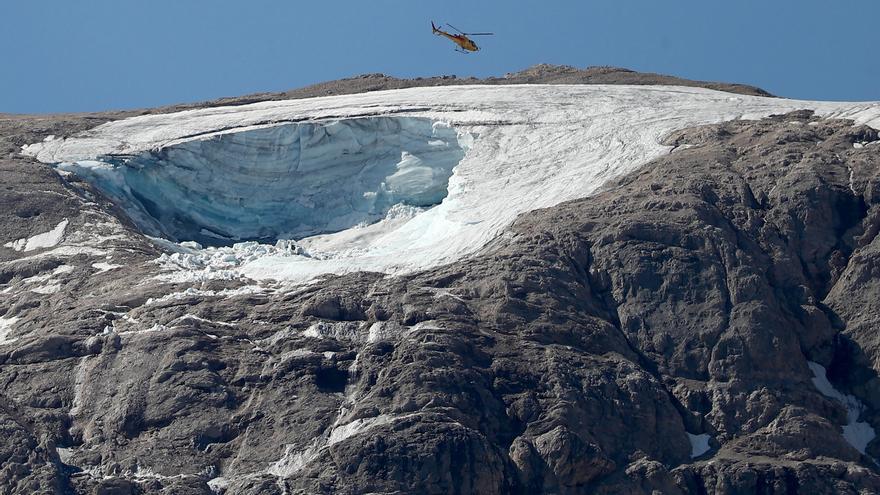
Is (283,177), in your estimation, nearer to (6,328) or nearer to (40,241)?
(40,241)

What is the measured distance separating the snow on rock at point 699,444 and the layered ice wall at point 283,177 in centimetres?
1528

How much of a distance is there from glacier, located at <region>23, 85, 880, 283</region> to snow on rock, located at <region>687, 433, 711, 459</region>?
10.5 m

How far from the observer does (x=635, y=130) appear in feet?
178

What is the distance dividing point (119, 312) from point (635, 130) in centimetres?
1659

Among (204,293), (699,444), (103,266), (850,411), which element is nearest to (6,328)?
(103,266)

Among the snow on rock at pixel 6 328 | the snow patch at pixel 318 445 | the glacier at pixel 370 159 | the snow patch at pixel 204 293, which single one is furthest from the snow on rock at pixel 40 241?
the snow patch at pixel 318 445

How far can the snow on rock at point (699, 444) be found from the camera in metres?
39.6

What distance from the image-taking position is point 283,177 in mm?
55562

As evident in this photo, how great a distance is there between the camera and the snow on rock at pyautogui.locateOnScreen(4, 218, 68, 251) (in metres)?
49.2

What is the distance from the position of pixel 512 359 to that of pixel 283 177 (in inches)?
649

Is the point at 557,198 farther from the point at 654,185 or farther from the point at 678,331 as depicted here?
the point at 678,331

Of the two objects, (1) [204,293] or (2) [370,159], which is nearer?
(1) [204,293]

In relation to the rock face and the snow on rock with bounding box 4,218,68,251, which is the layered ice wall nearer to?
the snow on rock with bounding box 4,218,68,251

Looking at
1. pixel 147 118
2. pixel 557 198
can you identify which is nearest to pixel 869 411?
pixel 557 198
